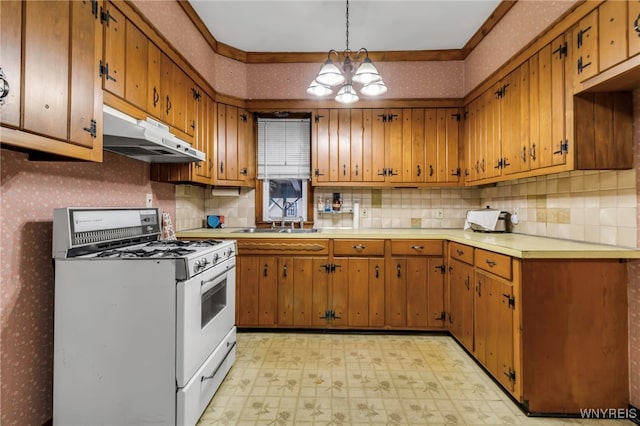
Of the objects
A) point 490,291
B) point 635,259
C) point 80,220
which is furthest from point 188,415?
point 635,259

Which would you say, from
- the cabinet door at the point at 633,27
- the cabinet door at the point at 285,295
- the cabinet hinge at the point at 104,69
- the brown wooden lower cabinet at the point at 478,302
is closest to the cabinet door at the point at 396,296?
the brown wooden lower cabinet at the point at 478,302

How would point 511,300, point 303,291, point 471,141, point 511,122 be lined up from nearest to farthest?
1. point 511,300
2. point 511,122
3. point 303,291
4. point 471,141

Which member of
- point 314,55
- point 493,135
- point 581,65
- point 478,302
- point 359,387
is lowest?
point 359,387

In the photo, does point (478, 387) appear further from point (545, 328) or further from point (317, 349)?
point (317, 349)

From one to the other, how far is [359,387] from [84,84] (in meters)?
2.22

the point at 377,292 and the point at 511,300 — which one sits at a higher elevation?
the point at 511,300

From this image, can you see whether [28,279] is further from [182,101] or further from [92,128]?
[182,101]

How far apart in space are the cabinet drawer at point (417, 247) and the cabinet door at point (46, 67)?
2.45 m

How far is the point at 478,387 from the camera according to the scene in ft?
6.82

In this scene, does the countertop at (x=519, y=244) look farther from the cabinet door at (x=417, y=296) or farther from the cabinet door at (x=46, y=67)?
the cabinet door at (x=46, y=67)

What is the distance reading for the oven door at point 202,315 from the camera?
1548 millimetres

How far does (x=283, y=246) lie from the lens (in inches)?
116

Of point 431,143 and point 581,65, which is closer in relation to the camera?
point 581,65

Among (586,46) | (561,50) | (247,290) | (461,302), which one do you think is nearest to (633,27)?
(586,46)
